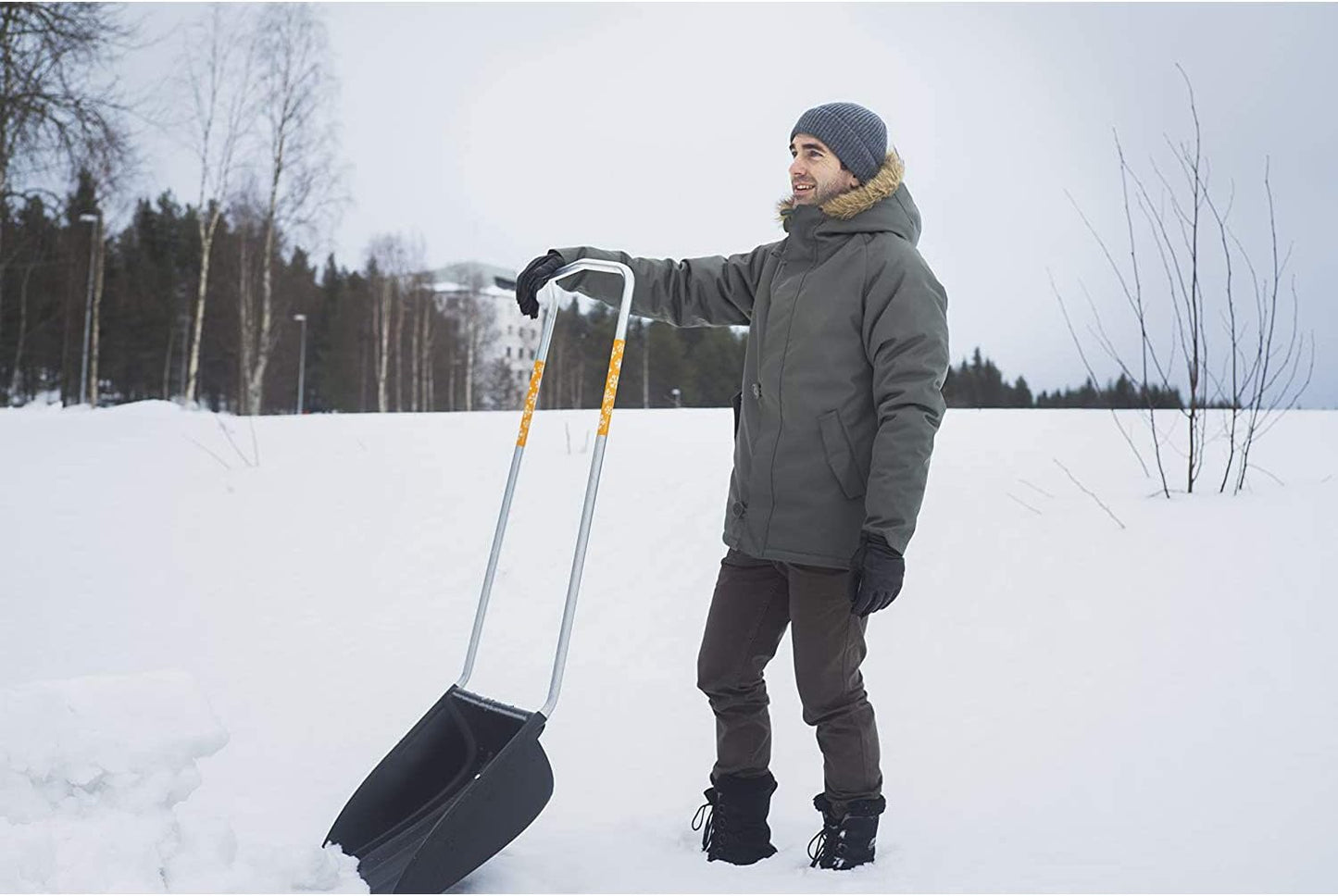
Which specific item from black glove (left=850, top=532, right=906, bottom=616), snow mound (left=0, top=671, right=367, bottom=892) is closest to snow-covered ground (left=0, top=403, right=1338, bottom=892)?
snow mound (left=0, top=671, right=367, bottom=892)

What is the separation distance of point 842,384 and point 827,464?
0.58ft

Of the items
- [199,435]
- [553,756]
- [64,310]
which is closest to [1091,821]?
[553,756]

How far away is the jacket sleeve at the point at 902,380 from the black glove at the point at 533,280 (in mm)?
755

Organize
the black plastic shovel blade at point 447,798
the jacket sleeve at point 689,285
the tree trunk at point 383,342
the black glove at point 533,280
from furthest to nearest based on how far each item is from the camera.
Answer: the tree trunk at point 383,342
the jacket sleeve at point 689,285
the black glove at point 533,280
the black plastic shovel blade at point 447,798

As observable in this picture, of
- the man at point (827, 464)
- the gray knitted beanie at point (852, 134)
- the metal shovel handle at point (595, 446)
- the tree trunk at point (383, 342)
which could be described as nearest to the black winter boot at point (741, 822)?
the man at point (827, 464)

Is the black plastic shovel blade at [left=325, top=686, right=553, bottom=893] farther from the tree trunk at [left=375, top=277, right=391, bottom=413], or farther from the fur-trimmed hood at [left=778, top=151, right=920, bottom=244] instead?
the tree trunk at [left=375, top=277, right=391, bottom=413]

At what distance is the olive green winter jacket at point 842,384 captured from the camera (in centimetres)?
231

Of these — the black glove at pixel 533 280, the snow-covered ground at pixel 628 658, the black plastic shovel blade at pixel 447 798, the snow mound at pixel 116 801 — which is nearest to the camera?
the snow mound at pixel 116 801

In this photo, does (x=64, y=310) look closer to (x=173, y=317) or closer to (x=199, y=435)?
(x=173, y=317)

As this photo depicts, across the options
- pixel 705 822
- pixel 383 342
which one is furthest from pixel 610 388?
pixel 383 342

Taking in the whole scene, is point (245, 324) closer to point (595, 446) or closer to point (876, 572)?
point (595, 446)

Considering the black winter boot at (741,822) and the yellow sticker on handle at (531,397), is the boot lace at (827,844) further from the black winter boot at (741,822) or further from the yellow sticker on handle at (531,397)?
the yellow sticker on handle at (531,397)

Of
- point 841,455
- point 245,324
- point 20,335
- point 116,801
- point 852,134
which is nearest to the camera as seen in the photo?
point 116,801

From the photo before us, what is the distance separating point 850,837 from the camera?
7.98ft
